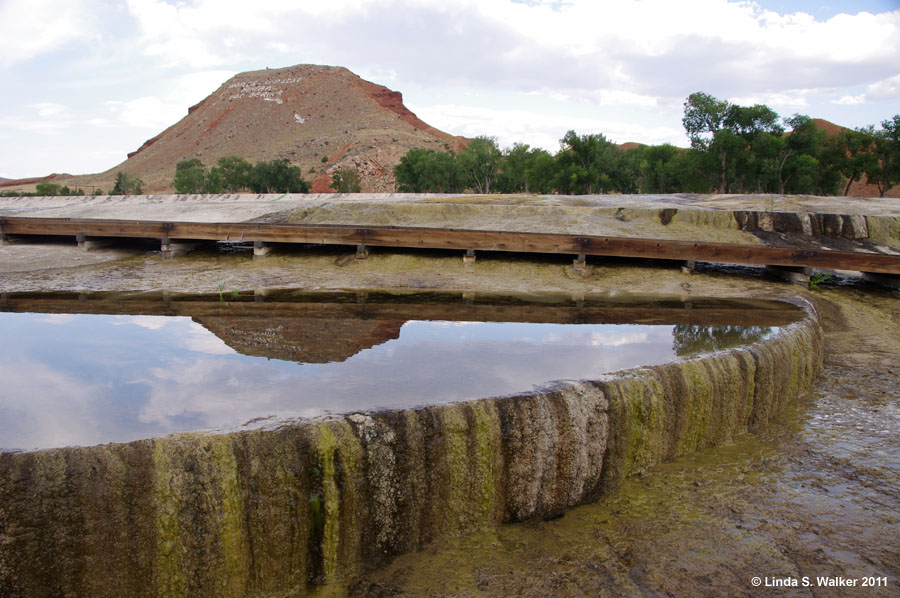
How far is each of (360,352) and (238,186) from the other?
5081 centimetres

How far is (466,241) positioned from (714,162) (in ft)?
111

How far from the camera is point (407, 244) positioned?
13469 mm

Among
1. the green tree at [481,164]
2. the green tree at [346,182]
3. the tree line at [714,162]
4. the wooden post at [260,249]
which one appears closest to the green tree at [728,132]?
the tree line at [714,162]

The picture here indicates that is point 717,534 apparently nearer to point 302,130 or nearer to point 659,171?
point 659,171

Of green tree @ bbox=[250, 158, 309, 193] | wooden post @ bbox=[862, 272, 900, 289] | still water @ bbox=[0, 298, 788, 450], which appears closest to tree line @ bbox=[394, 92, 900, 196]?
green tree @ bbox=[250, 158, 309, 193]

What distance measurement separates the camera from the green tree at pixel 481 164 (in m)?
50.2

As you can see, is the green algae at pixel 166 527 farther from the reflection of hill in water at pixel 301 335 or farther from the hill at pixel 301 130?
the hill at pixel 301 130

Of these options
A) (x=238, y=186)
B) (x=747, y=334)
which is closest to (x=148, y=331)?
(x=747, y=334)

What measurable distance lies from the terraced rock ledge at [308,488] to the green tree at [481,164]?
4574cm

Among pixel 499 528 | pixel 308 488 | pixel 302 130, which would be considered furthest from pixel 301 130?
pixel 308 488

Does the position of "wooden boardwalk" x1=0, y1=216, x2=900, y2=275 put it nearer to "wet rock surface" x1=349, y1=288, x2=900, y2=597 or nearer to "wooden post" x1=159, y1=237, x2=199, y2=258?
"wooden post" x1=159, y1=237, x2=199, y2=258

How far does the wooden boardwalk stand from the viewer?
12312 mm

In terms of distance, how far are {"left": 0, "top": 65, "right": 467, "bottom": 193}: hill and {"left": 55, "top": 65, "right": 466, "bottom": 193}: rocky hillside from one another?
4.9 inches

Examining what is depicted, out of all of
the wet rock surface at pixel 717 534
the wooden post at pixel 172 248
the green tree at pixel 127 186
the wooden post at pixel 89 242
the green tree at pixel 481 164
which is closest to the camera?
the wet rock surface at pixel 717 534
